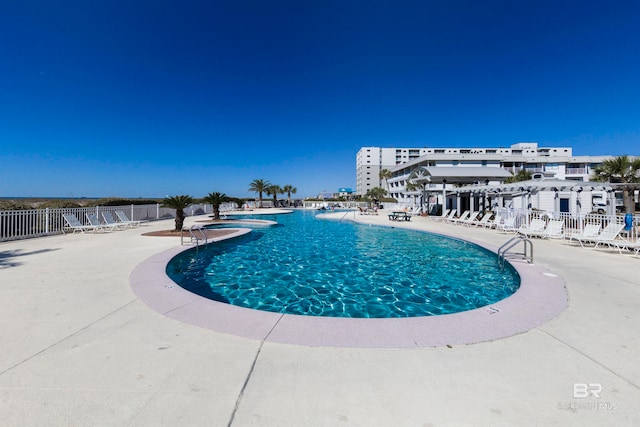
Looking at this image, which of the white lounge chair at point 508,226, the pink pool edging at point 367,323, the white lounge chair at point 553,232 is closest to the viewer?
the pink pool edging at point 367,323


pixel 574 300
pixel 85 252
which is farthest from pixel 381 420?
pixel 85 252

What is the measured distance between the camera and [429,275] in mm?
6621

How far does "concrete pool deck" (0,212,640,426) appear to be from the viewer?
6.03ft

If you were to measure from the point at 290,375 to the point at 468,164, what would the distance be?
2148 inches

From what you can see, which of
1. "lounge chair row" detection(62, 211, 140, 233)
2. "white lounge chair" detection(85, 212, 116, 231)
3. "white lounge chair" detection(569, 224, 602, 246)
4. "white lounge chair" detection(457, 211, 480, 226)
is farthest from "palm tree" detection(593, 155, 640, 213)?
"white lounge chair" detection(85, 212, 116, 231)

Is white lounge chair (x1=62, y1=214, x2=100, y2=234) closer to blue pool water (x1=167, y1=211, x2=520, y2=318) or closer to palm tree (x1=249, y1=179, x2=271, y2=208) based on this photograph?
blue pool water (x1=167, y1=211, x2=520, y2=318)

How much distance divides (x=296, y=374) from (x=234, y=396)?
512 mm

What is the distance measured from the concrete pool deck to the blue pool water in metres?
1.90

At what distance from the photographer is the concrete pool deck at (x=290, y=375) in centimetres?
184

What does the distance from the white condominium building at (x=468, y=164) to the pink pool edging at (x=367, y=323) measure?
744 inches

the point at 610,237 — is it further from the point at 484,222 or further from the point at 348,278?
the point at 348,278

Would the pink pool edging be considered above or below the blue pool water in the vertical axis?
above

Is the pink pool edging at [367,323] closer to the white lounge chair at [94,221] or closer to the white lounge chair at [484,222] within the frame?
the white lounge chair at [94,221]

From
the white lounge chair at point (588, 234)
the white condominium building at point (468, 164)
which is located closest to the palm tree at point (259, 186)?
the white condominium building at point (468, 164)
